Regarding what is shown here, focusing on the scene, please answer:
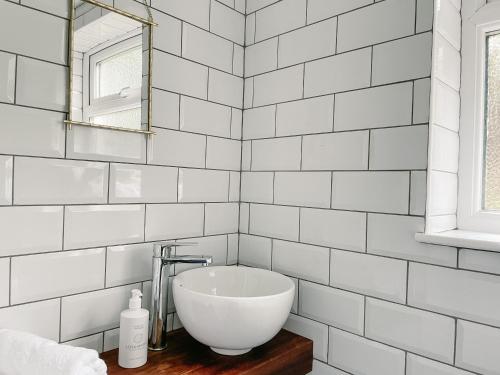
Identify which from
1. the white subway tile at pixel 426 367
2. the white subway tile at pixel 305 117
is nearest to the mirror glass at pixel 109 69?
the white subway tile at pixel 305 117

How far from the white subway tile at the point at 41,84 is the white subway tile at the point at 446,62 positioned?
97cm

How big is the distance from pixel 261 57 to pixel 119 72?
54 cm

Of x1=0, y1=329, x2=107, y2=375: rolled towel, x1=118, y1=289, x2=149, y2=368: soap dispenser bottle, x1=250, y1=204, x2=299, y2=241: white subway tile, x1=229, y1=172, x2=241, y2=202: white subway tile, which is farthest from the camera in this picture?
x1=229, y1=172, x2=241, y2=202: white subway tile

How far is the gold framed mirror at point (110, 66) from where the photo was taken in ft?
3.37

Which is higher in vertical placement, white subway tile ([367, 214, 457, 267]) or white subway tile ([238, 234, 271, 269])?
white subway tile ([367, 214, 457, 267])

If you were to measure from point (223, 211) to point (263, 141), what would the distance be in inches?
11.6

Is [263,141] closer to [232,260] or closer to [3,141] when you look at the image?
[232,260]

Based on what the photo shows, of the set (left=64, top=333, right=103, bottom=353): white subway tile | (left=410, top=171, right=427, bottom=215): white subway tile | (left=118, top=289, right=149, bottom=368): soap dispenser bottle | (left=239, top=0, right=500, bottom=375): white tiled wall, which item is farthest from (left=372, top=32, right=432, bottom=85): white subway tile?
(left=64, top=333, right=103, bottom=353): white subway tile

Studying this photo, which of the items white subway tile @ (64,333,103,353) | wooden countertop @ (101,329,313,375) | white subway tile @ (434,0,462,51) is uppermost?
white subway tile @ (434,0,462,51)

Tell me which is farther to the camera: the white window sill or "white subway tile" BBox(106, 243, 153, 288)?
"white subway tile" BBox(106, 243, 153, 288)

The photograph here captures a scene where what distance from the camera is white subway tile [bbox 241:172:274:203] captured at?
1.39 m

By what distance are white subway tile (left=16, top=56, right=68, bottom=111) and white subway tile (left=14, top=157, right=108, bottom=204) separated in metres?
0.14

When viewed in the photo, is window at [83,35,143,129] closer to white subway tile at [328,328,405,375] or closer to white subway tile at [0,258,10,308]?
white subway tile at [0,258,10,308]

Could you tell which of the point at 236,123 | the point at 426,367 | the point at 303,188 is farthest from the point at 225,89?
the point at 426,367
